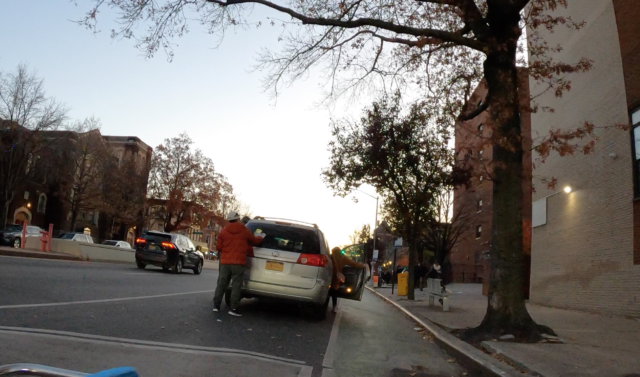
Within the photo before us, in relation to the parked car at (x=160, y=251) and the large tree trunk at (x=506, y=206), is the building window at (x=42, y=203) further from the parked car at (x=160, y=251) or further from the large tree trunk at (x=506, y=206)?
the large tree trunk at (x=506, y=206)

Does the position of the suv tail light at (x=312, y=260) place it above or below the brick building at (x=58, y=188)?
below

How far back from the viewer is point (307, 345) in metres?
7.51

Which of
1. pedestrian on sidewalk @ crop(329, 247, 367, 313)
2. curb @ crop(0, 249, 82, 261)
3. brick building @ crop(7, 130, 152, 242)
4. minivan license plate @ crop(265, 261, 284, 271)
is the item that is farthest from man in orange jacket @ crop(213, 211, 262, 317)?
brick building @ crop(7, 130, 152, 242)

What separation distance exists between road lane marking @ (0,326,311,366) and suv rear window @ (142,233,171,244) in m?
16.6

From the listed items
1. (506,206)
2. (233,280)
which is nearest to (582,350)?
(506,206)

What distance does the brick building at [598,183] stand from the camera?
13.4m

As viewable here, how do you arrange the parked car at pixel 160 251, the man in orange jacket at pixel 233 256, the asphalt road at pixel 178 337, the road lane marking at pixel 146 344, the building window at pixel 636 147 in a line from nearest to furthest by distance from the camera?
1. the asphalt road at pixel 178 337
2. the road lane marking at pixel 146 344
3. the man in orange jacket at pixel 233 256
4. the building window at pixel 636 147
5. the parked car at pixel 160 251

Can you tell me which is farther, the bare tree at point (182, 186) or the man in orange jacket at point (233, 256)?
the bare tree at point (182, 186)

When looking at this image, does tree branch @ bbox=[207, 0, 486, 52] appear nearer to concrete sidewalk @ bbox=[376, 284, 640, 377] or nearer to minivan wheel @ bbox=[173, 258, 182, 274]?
concrete sidewalk @ bbox=[376, 284, 640, 377]

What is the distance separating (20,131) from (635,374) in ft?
128

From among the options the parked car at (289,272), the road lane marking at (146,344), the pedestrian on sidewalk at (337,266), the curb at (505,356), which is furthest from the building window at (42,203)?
the curb at (505,356)

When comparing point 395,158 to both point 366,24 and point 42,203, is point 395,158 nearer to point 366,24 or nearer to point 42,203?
point 366,24

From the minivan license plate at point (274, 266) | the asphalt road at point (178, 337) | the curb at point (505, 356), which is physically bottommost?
the asphalt road at point (178, 337)

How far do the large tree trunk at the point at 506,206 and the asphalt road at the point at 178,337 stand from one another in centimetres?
134
